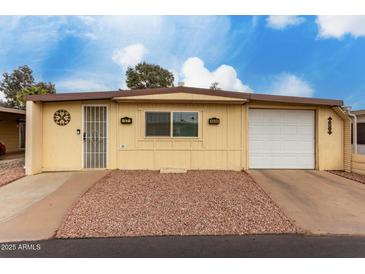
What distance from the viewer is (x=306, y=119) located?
7922 millimetres

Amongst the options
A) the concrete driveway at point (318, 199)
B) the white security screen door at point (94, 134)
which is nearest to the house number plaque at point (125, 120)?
the white security screen door at point (94, 134)

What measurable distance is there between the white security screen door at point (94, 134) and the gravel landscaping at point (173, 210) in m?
1.58

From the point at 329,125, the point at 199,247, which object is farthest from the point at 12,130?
the point at 329,125

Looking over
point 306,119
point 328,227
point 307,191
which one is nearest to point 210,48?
point 306,119

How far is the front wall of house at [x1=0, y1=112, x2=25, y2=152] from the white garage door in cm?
1462

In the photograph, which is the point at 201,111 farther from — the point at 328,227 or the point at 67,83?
the point at 67,83

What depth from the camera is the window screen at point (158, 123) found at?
292 inches

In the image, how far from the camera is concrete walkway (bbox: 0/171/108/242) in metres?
3.39

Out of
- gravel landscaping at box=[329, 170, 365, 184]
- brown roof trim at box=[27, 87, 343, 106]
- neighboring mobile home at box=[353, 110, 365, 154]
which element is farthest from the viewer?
neighboring mobile home at box=[353, 110, 365, 154]

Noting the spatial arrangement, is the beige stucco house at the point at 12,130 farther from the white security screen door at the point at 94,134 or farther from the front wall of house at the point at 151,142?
the white security screen door at the point at 94,134

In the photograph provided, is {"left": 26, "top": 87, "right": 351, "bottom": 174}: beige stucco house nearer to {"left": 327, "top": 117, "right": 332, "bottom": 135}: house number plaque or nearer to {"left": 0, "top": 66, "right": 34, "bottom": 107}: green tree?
{"left": 327, "top": 117, "right": 332, "bottom": 135}: house number plaque

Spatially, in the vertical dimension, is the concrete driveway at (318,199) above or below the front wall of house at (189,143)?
below

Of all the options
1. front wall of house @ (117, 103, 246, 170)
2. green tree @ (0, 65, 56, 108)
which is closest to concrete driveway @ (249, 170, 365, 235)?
front wall of house @ (117, 103, 246, 170)

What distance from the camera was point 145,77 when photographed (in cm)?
2675
